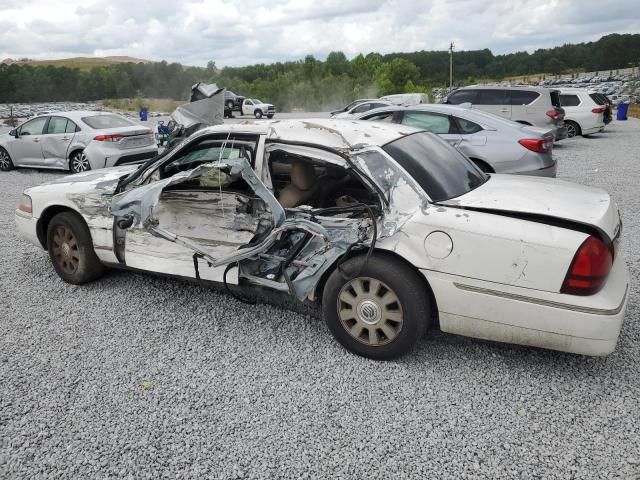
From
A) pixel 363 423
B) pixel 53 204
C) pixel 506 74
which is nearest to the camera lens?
pixel 363 423

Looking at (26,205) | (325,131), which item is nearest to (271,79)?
(26,205)

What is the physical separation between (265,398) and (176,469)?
2.25 feet

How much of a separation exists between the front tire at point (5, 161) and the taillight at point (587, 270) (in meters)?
13.4

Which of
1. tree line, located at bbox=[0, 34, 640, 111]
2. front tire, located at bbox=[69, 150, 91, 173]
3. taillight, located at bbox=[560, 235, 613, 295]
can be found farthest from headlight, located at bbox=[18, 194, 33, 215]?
tree line, located at bbox=[0, 34, 640, 111]

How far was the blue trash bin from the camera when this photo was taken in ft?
82.1

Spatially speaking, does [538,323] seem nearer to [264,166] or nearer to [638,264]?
[264,166]

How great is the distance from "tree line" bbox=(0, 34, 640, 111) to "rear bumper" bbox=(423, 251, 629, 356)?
139 ft

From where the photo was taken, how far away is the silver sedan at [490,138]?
7.16m

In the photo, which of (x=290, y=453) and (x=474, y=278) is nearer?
(x=290, y=453)

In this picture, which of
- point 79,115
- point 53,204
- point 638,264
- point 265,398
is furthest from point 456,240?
point 79,115

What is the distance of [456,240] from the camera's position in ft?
9.77

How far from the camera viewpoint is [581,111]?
1650cm

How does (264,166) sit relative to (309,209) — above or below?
above

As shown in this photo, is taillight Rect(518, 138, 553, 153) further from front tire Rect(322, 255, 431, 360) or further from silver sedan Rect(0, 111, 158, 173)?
silver sedan Rect(0, 111, 158, 173)
